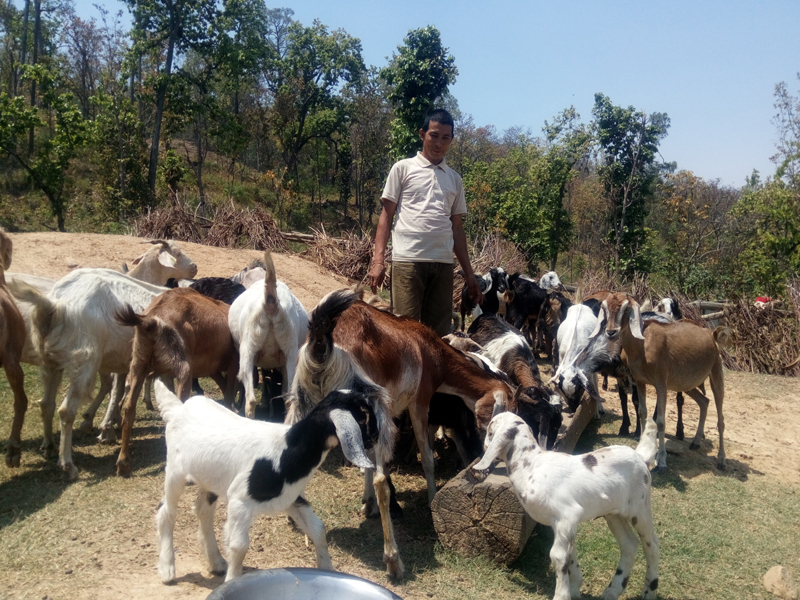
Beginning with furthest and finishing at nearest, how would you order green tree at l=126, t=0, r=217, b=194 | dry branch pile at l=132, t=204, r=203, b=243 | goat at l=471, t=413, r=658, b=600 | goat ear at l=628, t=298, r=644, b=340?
green tree at l=126, t=0, r=217, b=194 → dry branch pile at l=132, t=204, r=203, b=243 → goat ear at l=628, t=298, r=644, b=340 → goat at l=471, t=413, r=658, b=600

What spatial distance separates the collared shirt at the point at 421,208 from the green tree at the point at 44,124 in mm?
13939

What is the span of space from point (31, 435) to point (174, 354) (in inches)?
77.6

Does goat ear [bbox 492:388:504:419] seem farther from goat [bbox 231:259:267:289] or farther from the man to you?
goat [bbox 231:259:267:289]

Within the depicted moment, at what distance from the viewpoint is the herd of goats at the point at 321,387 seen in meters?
3.22

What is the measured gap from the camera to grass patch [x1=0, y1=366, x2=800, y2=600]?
366 centimetres

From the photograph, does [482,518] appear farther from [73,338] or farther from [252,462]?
[73,338]

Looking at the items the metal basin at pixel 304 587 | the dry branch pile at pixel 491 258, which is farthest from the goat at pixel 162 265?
the dry branch pile at pixel 491 258

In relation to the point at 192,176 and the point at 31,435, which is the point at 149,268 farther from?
the point at 192,176

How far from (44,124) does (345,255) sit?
902 centimetres

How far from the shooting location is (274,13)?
131ft

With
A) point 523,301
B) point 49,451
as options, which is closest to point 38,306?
point 49,451

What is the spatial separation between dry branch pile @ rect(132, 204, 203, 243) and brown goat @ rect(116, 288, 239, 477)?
29.3 feet

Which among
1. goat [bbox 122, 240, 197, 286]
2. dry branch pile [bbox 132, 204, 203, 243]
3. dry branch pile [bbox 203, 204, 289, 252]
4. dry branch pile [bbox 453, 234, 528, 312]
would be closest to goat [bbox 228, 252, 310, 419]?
goat [bbox 122, 240, 197, 286]

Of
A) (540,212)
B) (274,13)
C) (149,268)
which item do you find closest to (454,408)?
(149,268)
